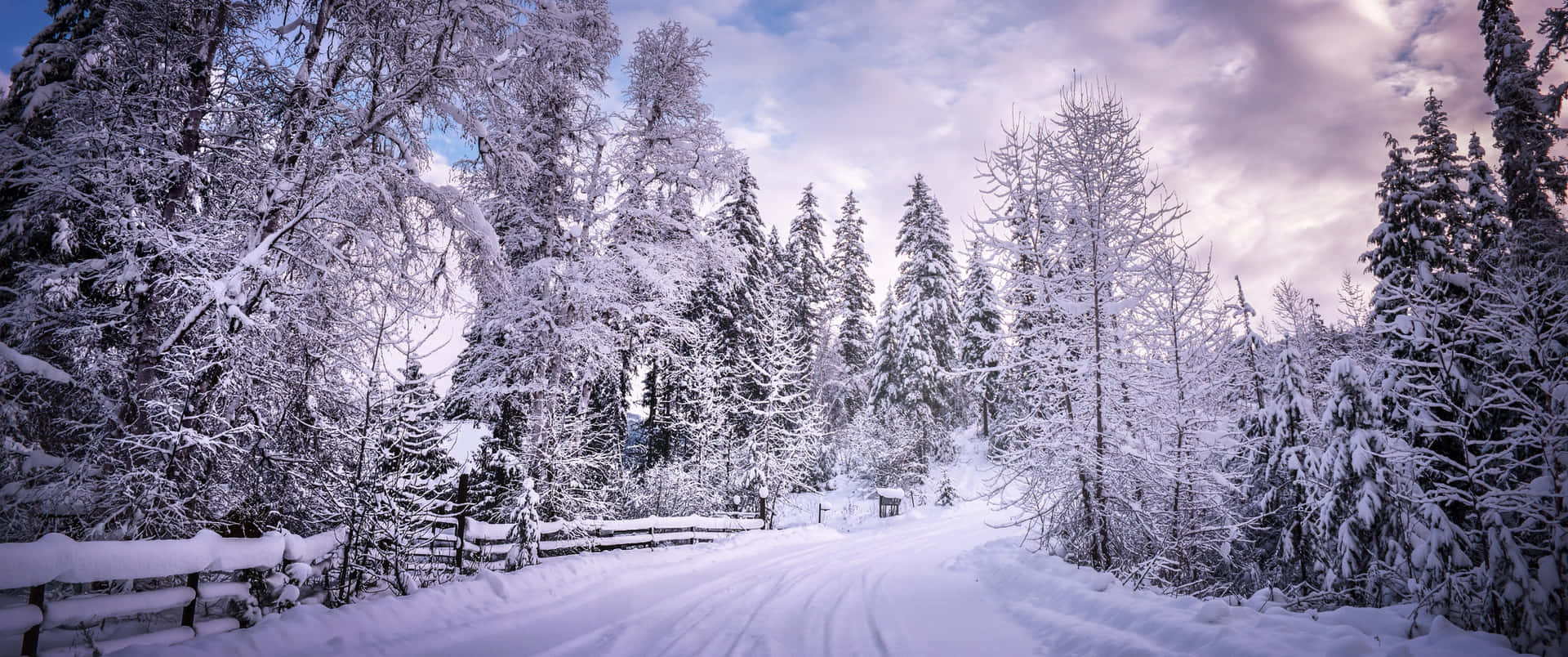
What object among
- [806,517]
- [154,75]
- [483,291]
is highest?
[154,75]

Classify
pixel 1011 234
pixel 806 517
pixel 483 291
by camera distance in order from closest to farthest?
pixel 1011 234, pixel 483 291, pixel 806 517

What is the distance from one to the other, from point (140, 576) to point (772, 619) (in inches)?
223

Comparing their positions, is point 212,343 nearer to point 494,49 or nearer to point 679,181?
point 494,49

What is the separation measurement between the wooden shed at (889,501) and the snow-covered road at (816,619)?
577 inches

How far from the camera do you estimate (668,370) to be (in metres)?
20.8

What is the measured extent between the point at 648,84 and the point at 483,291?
20.3 feet

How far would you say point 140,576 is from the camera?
3840 millimetres

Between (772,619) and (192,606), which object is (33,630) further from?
(772,619)

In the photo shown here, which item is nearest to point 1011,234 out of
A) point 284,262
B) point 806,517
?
point 284,262

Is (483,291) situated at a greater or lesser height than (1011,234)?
lesser

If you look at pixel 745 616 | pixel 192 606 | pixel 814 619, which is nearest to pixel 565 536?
pixel 745 616

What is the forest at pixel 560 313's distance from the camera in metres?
5.27

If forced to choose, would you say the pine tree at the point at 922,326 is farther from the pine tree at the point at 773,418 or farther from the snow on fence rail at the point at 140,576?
the snow on fence rail at the point at 140,576

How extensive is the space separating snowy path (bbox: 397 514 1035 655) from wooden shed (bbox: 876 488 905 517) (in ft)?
46.7
